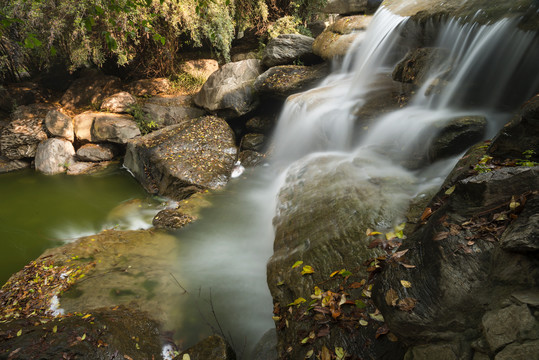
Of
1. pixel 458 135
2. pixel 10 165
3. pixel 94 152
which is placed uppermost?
pixel 458 135

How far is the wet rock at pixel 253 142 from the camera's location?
8781 mm

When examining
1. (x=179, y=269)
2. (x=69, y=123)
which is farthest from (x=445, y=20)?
(x=69, y=123)

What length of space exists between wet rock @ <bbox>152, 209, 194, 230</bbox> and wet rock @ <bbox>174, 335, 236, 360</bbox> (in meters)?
2.99

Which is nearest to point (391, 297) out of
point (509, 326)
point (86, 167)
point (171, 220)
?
point (509, 326)

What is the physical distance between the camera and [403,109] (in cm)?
580

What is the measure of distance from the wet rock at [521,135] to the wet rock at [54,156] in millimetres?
11091

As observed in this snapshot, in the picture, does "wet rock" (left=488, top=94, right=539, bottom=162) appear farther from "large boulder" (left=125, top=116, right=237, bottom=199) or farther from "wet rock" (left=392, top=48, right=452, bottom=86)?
"large boulder" (left=125, top=116, right=237, bottom=199)

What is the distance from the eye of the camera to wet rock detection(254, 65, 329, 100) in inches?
329

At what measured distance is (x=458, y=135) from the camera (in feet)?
14.3

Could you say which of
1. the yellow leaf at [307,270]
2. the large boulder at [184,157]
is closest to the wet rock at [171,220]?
the large boulder at [184,157]

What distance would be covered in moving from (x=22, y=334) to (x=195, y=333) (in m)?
1.76

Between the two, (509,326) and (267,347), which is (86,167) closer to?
(267,347)

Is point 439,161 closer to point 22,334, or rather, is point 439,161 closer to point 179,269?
point 179,269

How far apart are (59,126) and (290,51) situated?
26.9 ft
